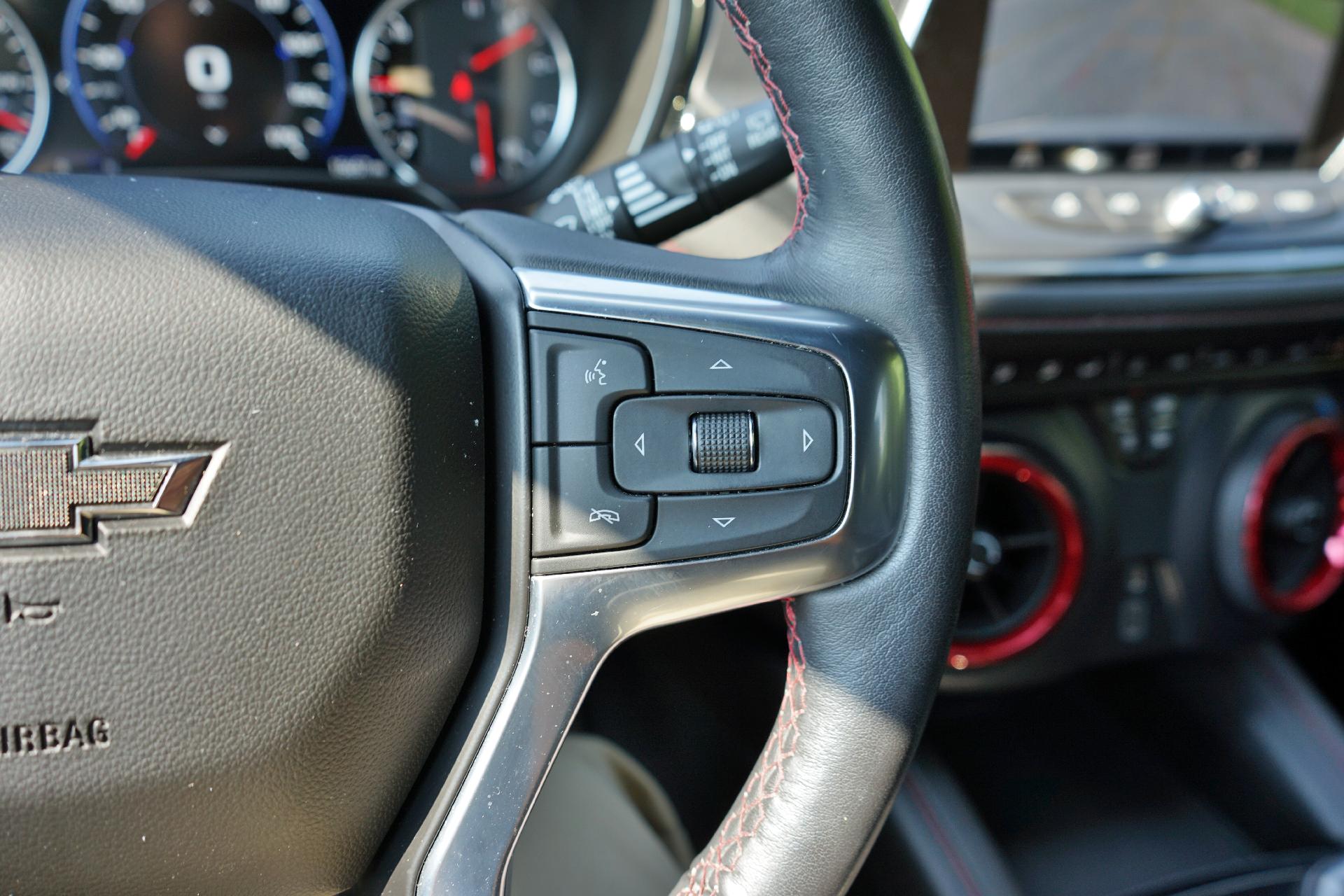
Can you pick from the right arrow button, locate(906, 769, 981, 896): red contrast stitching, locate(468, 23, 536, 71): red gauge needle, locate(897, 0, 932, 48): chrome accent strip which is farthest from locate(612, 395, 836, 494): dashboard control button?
locate(468, 23, 536, 71): red gauge needle

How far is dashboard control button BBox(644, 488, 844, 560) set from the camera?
25.0 inches

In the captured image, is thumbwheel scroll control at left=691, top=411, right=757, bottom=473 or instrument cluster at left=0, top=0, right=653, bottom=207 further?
instrument cluster at left=0, top=0, right=653, bottom=207

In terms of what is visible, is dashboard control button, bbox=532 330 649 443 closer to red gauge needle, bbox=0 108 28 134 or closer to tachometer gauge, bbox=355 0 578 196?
tachometer gauge, bbox=355 0 578 196

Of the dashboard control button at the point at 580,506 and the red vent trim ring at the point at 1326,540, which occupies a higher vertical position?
the dashboard control button at the point at 580,506

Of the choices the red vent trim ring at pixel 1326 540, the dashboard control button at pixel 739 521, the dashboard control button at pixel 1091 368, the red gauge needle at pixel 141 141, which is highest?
the red gauge needle at pixel 141 141

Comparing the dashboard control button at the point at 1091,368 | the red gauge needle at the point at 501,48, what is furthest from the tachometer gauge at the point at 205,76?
the dashboard control button at the point at 1091,368

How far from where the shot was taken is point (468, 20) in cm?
148

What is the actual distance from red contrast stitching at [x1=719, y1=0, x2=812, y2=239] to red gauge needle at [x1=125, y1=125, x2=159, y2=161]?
1.02 m

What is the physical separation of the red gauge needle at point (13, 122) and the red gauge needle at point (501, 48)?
0.55 metres

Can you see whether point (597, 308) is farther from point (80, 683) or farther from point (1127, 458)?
point (1127, 458)

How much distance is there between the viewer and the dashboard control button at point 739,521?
635mm

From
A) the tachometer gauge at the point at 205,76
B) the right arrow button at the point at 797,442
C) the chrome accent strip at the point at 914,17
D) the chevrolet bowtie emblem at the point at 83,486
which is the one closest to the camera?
the chevrolet bowtie emblem at the point at 83,486

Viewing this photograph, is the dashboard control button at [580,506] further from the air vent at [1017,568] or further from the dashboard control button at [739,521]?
the air vent at [1017,568]

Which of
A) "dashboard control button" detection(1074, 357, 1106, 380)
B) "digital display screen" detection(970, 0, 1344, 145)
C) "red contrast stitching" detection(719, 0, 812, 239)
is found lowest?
"dashboard control button" detection(1074, 357, 1106, 380)
